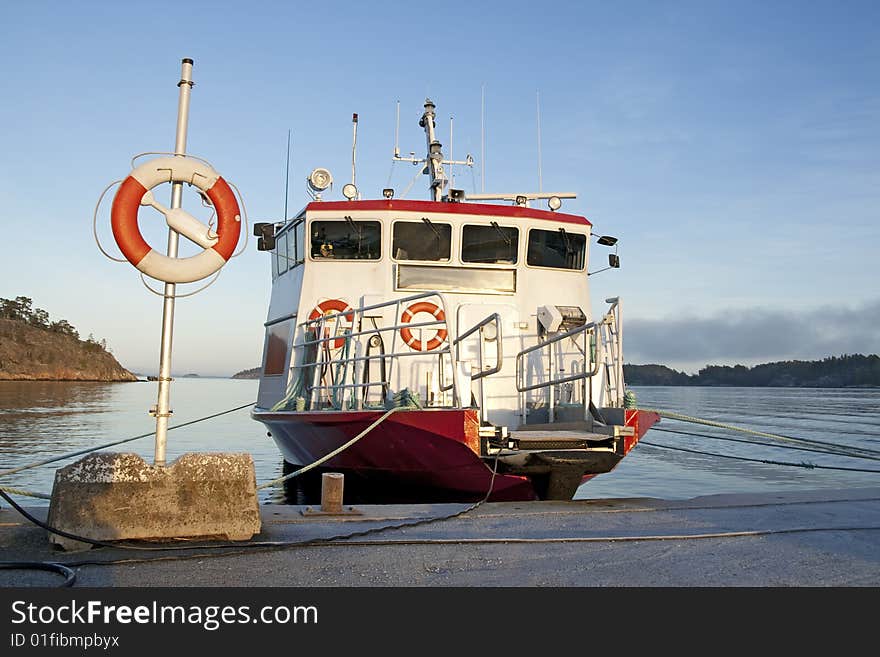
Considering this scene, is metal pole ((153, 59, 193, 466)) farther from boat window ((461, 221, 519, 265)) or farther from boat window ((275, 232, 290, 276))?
boat window ((275, 232, 290, 276))

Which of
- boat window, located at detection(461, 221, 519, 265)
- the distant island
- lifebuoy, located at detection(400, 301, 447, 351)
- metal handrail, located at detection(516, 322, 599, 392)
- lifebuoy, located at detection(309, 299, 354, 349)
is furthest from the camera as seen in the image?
the distant island

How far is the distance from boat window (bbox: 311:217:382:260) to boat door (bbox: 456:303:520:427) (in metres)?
1.34

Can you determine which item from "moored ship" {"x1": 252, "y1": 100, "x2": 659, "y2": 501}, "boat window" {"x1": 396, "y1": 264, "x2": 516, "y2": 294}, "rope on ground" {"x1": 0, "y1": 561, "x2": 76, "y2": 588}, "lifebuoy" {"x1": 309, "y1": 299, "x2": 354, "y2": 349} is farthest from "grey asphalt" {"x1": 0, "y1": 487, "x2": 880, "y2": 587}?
"boat window" {"x1": 396, "y1": 264, "x2": 516, "y2": 294}

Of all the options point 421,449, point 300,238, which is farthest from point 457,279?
point 421,449

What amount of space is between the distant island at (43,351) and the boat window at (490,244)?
9285 cm

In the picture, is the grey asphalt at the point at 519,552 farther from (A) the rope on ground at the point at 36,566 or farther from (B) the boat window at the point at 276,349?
(B) the boat window at the point at 276,349

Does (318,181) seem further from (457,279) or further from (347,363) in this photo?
(347,363)

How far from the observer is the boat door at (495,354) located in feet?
28.3

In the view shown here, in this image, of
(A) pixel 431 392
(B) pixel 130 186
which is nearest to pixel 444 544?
(B) pixel 130 186

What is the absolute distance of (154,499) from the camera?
403 centimetres

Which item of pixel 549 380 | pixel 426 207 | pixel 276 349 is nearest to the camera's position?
pixel 549 380

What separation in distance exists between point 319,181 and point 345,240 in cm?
131

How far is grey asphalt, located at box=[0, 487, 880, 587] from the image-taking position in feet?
11.0
